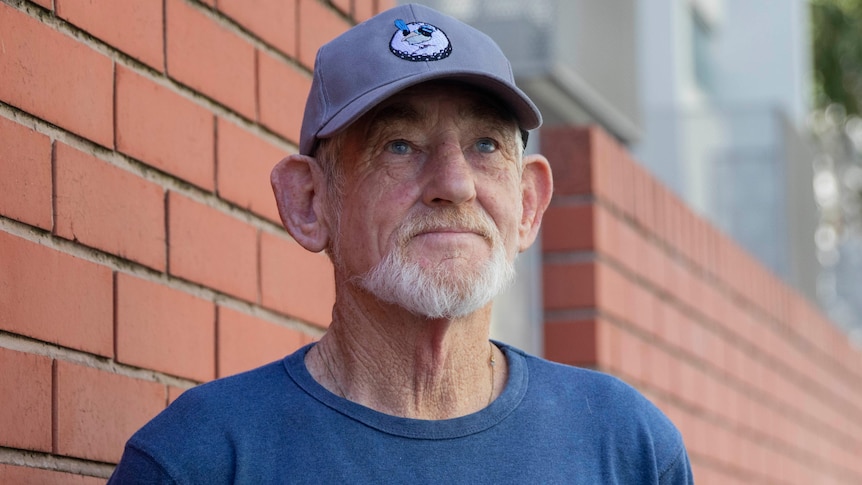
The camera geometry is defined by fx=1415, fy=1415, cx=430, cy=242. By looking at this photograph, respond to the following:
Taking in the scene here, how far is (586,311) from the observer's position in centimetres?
394

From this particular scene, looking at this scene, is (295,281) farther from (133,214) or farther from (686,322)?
(686,322)

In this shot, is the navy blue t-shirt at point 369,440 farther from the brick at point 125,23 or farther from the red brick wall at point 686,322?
the red brick wall at point 686,322

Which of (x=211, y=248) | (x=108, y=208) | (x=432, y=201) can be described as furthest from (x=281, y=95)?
(x=432, y=201)

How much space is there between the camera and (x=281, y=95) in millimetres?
2621

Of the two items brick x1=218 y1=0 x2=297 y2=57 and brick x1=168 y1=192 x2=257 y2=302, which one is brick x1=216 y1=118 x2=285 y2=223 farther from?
brick x1=218 y1=0 x2=297 y2=57

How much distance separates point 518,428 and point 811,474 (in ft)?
16.4

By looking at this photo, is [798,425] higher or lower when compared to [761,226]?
lower

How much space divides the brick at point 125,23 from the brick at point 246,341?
17.9 inches

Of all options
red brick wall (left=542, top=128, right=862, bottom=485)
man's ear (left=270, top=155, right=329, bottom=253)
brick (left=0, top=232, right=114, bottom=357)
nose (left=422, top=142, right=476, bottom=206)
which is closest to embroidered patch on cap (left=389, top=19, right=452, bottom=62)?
nose (left=422, top=142, right=476, bottom=206)

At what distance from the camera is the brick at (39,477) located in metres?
1.80

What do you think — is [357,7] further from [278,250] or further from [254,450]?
[254,450]

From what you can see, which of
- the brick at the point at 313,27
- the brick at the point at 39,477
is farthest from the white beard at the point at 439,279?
the brick at the point at 313,27

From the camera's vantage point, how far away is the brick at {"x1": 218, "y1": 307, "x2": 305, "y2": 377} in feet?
7.77

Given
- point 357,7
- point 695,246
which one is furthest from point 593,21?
point 357,7
